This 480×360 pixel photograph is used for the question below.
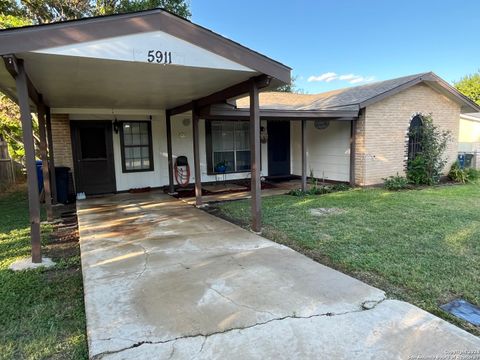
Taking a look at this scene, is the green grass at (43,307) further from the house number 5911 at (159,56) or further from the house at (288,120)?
the house at (288,120)

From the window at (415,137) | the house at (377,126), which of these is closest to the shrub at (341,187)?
the house at (377,126)

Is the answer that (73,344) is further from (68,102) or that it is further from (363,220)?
(68,102)

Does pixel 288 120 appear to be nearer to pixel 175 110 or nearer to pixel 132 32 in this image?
pixel 175 110

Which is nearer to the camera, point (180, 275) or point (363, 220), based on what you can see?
point (180, 275)

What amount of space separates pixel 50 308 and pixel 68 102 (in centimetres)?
563

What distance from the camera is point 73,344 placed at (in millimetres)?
2400

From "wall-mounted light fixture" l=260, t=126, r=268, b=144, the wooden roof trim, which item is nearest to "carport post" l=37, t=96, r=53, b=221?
the wooden roof trim

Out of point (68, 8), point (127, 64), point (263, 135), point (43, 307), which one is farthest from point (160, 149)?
point (43, 307)

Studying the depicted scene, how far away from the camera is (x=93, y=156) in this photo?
898 cm

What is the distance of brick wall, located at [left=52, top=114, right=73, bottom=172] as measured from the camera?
8.41 metres

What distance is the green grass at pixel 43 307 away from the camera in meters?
2.36

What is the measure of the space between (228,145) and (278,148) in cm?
200

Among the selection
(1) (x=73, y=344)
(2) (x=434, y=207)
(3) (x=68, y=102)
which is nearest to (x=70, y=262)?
(1) (x=73, y=344)

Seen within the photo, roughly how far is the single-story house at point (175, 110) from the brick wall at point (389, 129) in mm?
30
